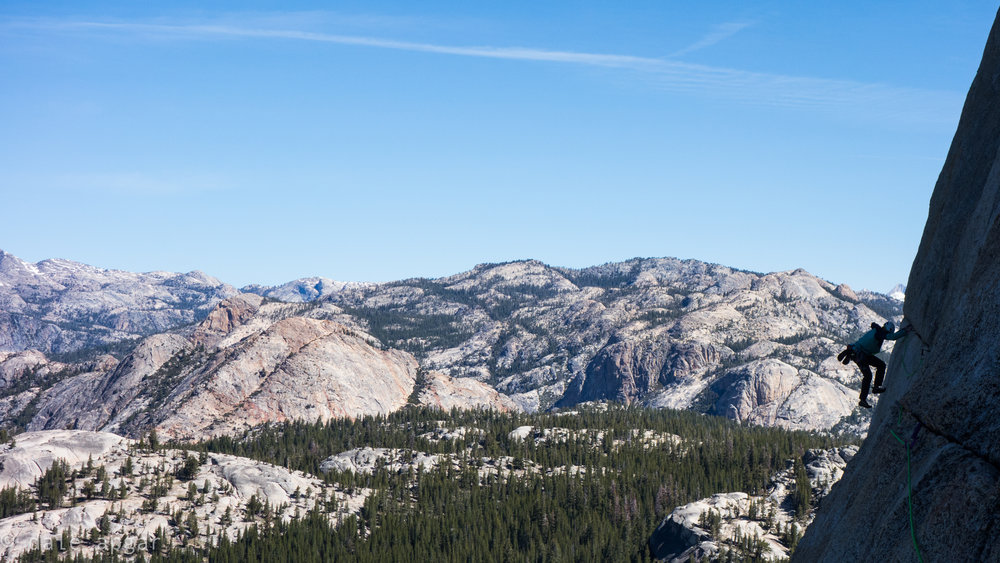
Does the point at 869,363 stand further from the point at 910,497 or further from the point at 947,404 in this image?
the point at 910,497

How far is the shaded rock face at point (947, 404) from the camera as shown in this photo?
62.4ft

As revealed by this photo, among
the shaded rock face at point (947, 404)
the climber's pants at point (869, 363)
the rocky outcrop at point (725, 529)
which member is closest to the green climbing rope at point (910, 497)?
the shaded rock face at point (947, 404)

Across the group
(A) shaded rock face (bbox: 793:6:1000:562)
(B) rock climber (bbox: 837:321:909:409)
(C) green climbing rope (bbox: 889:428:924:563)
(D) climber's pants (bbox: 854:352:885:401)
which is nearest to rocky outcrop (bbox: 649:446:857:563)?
(D) climber's pants (bbox: 854:352:885:401)

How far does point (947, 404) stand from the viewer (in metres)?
20.7

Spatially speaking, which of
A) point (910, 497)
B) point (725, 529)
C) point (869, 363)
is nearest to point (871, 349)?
point (869, 363)

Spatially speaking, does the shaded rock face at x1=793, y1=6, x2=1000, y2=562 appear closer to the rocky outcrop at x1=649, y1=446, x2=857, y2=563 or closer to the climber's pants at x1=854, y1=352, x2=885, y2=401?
the climber's pants at x1=854, y1=352, x2=885, y2=401

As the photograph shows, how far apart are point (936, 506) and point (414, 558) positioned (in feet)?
564

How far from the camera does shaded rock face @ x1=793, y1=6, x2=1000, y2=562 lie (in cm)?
1903

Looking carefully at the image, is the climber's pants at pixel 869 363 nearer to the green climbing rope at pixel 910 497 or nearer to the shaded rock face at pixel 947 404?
the shaded rock face at pixel 947 404

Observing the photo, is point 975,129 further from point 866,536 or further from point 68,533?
point 68,533

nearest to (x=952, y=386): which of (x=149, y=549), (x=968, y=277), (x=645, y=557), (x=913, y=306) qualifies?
(x=968, y=277)

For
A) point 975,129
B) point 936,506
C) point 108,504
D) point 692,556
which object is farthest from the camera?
point 108,504

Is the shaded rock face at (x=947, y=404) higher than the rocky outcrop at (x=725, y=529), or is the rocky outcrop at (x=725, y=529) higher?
the shaded rock face at (x=947, y=404)

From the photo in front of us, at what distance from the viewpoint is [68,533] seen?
177 metres
